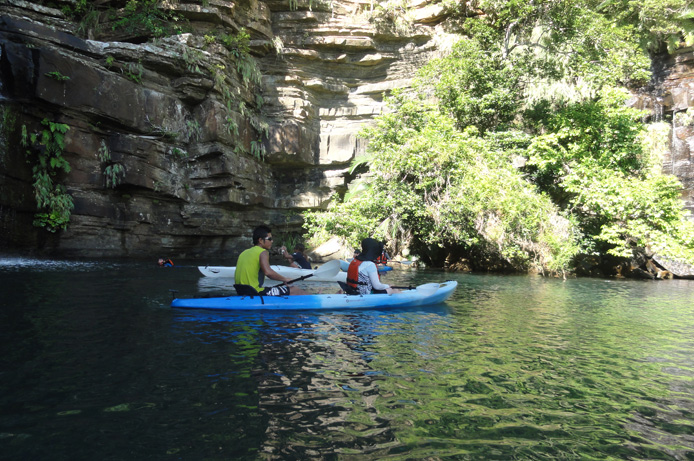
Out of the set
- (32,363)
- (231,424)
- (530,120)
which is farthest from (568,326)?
(530,120)

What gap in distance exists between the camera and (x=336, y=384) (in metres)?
3.83

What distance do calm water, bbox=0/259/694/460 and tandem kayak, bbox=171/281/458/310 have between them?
307mm

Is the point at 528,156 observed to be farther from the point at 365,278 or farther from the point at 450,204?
the point at 365,278

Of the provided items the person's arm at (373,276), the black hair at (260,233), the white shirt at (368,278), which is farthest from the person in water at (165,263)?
the person's arm at (373,276)

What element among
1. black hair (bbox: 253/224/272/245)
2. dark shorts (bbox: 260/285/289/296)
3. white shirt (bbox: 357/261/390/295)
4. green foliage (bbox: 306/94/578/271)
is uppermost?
green foliage (bbox: 306/94/578/271)

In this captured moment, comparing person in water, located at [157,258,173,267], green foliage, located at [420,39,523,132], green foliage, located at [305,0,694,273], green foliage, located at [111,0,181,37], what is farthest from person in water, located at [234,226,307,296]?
green foliage, located at [111,0,181,37]

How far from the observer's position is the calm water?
2.78m

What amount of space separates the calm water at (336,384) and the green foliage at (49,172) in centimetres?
789

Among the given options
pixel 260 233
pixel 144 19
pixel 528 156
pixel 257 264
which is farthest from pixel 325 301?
pixel 144 19

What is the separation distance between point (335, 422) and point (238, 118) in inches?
714

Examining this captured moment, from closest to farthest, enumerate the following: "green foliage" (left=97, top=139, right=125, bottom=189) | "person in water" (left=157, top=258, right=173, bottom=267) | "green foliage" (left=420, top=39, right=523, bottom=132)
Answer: "person in water" (left=157, top=258, right=173, bottom=267)
"green foliage" (left=97, top=139, right=125, bottom=189)
"green foliage" (left=420, top=39, right=523, bottom=132)

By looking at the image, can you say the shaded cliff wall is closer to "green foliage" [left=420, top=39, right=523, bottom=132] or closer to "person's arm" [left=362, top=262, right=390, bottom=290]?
"green foliage" [left=420, top=39, right=523, bottom=132]

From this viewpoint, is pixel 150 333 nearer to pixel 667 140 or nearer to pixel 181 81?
pixel 181 81

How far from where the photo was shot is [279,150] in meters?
21.6
